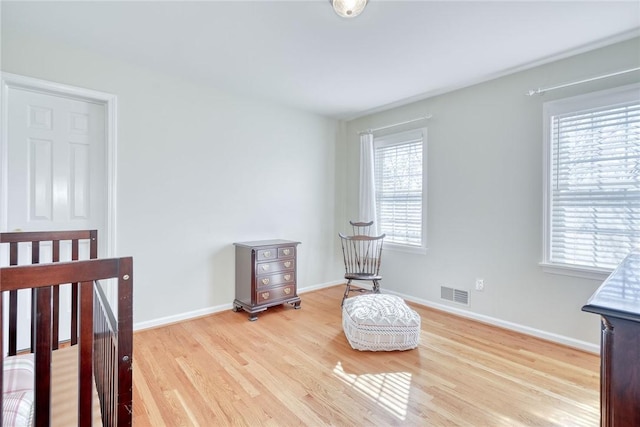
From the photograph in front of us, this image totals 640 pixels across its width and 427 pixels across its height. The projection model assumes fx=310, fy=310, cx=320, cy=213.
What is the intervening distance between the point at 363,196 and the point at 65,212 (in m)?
2.98

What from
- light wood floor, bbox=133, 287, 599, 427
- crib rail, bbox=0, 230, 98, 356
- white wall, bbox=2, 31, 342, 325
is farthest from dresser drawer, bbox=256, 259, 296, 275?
crib rail, bbox=0, 230, 98, 356

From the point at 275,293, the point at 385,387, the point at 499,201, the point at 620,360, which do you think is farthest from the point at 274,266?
the point at 620,360

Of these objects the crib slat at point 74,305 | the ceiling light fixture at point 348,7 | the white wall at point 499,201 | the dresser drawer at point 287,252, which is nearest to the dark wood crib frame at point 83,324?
the crib slat at point 74,305

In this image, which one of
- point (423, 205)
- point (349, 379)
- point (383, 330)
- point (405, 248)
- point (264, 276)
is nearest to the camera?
point (349, 379)

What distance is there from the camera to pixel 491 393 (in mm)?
1839

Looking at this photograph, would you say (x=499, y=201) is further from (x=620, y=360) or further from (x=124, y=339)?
(x=124, y=339)

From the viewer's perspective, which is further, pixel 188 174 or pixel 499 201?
pixel 188 174

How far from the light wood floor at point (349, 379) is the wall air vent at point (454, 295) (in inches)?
13.3

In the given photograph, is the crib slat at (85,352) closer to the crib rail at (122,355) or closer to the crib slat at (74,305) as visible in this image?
the crib rail at (122,355)

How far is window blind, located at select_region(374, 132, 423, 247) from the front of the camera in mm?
3549

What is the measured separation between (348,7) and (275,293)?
2567 mm

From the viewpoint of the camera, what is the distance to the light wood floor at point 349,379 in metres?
1.64

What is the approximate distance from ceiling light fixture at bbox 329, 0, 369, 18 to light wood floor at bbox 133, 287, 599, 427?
230cm

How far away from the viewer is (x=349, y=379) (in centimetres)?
198
